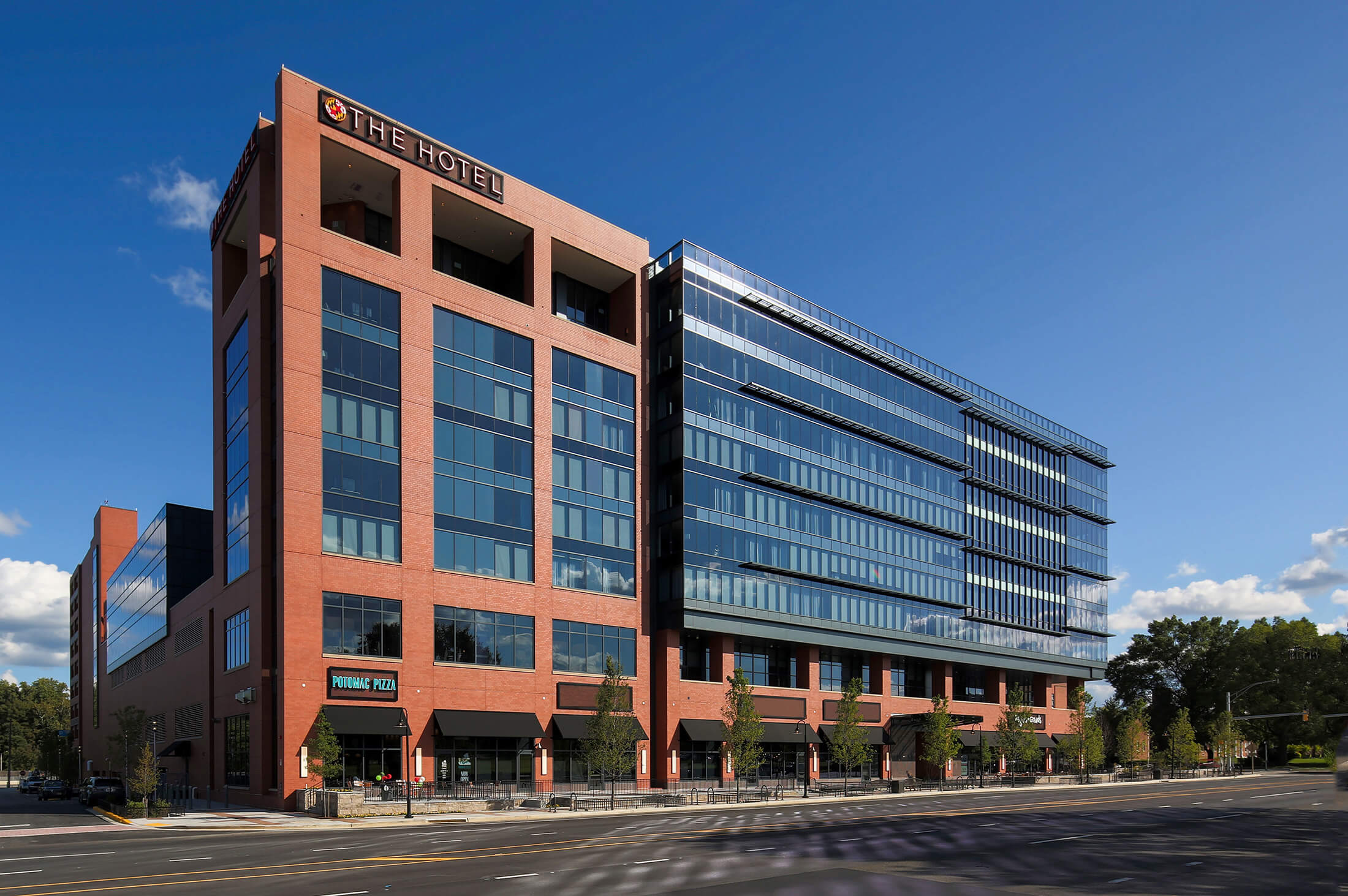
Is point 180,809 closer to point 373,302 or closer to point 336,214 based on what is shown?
point 373,302

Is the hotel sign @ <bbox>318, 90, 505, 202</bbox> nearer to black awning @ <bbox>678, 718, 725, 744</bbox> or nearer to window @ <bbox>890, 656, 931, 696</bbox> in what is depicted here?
black awning @ <bbox>678, 718, 725, 744</bbox>

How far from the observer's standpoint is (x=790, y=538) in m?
75.6

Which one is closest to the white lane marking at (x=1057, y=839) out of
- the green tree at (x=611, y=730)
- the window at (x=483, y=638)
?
the green tree at (x=611, y=730)

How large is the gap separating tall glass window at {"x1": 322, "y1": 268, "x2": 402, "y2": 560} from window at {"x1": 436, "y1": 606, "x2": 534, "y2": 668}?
194 inches

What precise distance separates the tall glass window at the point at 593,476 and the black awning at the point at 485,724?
8.65 meters

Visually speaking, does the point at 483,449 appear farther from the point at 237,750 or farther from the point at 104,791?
the point at 104,791

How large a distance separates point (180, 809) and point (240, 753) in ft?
14.7

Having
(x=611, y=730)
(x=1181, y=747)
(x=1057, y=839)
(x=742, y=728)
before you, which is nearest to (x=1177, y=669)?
(x=1181, y=747)

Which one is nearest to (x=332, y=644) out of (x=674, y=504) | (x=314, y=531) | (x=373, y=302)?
(x=314, y=531)

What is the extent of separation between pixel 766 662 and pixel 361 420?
118 ft

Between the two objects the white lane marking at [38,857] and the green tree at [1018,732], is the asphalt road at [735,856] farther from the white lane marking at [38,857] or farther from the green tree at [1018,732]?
the green tree at [1018,732]

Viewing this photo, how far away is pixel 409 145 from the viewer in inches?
2297

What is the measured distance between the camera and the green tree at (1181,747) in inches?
4176

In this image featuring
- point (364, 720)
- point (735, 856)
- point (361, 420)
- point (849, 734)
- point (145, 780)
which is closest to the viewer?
point (735, 856)
